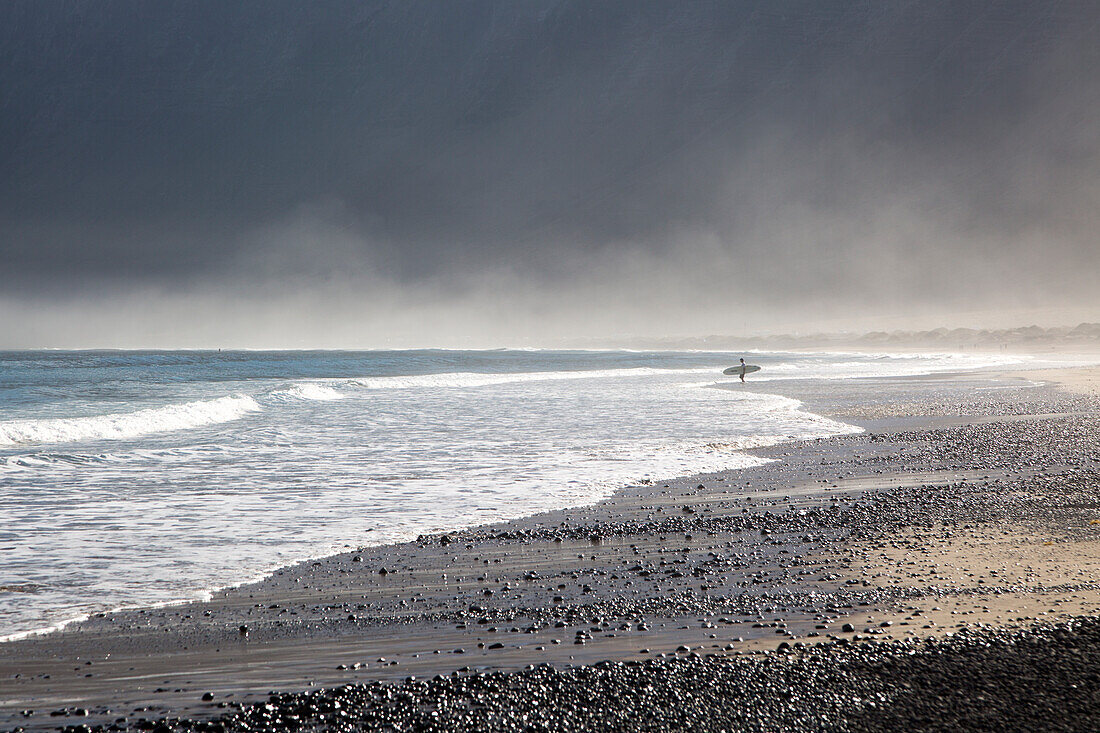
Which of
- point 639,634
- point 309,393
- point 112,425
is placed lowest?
point 639,634

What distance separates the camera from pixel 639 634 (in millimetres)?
6496

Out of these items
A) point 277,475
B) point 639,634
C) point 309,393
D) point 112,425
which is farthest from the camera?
point 309,393

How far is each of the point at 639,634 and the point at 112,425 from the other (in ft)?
77.6

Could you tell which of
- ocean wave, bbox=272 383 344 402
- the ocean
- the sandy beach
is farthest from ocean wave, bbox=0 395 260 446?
the sandy beach

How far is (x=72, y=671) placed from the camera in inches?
229

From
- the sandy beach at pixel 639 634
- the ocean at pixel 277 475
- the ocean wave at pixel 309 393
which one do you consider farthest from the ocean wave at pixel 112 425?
the sandy beach at pixel 639 634

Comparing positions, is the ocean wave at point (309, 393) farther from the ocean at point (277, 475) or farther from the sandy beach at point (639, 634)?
the sandy beach at point (639, 634)

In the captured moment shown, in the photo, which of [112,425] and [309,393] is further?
[309,393]

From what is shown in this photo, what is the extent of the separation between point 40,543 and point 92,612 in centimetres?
342

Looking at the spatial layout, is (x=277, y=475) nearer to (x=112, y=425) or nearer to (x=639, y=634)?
(x=639, y=634)

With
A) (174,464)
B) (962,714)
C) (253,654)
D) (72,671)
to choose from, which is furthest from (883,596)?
(174,464)

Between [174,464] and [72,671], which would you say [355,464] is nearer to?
[174,464]

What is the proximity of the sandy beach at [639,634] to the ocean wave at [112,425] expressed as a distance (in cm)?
1808

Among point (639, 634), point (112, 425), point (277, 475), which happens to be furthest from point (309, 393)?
point (639, 634)
